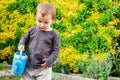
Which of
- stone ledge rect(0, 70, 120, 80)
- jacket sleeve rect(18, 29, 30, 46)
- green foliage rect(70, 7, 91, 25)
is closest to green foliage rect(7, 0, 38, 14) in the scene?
green foliage rect(70, 7, 91, 25)

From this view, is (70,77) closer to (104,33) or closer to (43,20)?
(104,33)

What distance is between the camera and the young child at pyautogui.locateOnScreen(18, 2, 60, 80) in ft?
14.6

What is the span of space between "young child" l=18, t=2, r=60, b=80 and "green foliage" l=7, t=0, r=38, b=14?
11.0 feet

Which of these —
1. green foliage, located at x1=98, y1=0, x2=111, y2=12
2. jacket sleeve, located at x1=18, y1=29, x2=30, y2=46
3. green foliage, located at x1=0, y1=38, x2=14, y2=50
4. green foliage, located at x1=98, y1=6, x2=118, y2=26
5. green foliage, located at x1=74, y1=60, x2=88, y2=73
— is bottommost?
green foliage, located at x1=74, y1=60, x2=88, y2=73

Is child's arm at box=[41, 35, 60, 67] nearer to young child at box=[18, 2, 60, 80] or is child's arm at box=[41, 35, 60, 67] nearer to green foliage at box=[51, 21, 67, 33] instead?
young child at box=[18, 2, 60, 80]

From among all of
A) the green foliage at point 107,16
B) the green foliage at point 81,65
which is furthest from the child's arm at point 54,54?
the green foliage at point 107,16

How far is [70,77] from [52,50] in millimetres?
2296

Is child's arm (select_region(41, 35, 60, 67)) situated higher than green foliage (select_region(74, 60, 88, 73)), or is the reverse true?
child's arm (select_region(41, 35, 60, 67))

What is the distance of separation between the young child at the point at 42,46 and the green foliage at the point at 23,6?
334 cm

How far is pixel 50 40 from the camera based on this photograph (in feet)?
15.0

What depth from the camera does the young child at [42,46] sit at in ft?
14.6

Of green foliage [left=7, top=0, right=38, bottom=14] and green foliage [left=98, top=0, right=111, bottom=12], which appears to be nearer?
green foliage [left=98, top=0, right=111, bottom=12]

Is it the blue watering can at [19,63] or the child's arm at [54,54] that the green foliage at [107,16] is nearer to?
the child's arm at [54,54]

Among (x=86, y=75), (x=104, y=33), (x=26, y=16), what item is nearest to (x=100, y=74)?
(x=86, y=75)
